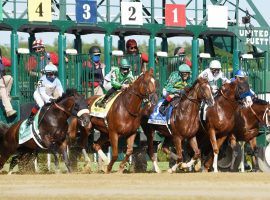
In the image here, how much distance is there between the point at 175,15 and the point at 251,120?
288 cm

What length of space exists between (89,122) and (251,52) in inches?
248

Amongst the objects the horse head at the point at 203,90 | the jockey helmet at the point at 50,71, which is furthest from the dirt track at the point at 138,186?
the jockey helmet at the point at 50,71

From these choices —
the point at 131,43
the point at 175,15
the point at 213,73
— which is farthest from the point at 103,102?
the point at 175,15

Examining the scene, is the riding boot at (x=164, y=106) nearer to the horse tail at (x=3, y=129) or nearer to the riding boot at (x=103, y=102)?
the riding boot at (x=103, y=102)

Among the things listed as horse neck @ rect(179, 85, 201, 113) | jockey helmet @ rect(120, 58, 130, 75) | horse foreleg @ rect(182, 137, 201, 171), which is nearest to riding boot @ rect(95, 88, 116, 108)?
jockey helmet @ rect(120, 58, 130, 75)

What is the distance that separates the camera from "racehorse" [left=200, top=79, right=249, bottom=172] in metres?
23.3

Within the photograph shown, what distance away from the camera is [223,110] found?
23.4 meters

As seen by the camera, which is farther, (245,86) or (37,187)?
(245,86)

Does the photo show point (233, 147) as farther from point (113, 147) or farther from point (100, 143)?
point (113, 147)

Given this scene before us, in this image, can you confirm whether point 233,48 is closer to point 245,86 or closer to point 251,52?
point 251,52

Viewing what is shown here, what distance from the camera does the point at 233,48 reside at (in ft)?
89.2

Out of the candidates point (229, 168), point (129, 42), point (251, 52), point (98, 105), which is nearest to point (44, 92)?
point (98, 105)

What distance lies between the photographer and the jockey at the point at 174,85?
23359 mm

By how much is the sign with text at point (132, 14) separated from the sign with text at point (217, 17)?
170cm
